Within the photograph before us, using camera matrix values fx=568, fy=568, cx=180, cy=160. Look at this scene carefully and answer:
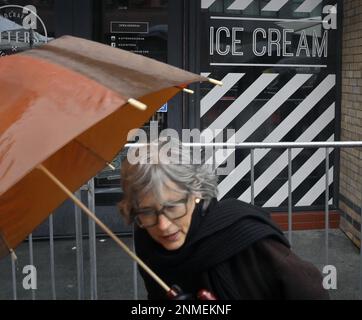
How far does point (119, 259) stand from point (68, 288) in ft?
2.40

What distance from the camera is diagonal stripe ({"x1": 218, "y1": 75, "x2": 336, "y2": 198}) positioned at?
238 inches

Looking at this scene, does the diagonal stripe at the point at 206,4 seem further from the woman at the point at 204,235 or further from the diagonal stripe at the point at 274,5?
the woman at the point at 204,235

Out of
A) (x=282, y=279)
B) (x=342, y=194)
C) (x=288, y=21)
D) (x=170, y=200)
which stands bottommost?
(x=342, y=194)

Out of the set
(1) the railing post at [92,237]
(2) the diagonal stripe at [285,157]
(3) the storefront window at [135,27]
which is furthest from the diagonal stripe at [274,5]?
(1) the railing post at [92,237]

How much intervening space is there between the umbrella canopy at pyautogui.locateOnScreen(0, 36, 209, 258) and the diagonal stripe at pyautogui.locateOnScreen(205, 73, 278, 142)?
3385 millimetres

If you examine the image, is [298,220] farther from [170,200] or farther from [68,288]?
[170,200]

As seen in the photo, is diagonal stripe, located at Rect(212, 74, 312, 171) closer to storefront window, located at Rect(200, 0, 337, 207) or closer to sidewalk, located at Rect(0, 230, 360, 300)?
storefront window, located at Rect(200, 0, 337, 207)

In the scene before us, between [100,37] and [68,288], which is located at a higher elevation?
[100,37]

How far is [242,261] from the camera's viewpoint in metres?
1.83

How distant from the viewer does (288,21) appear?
5.86 metres

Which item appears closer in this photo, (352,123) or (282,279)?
(282,279)

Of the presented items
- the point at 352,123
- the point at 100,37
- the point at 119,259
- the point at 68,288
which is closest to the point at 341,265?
the point at 352,123

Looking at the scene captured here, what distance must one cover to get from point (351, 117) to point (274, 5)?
1.39 m
